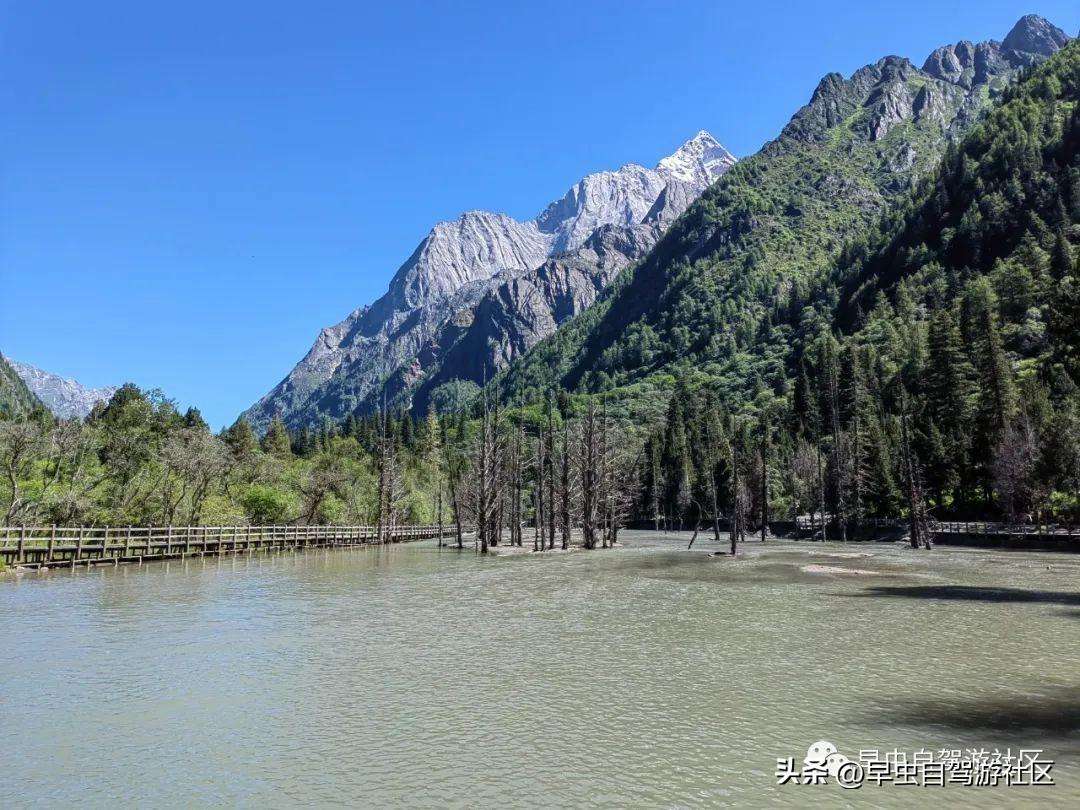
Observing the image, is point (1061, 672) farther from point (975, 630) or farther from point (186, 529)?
point (186, 529)

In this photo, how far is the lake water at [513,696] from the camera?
9875mm

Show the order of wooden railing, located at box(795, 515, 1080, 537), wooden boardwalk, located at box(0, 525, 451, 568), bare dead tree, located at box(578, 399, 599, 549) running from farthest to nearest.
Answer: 1. bare dead tree, located at box(578, 399, 599, 549)
2. wooden railing, located at box(795, 515, 1080, 537)
3. wooden boardwalk, located at box(0, 525, 451, 568)

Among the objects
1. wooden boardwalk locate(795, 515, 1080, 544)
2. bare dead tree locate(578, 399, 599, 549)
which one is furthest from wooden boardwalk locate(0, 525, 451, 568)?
wooden boardwalk locate(795, 515, 1080, 544)

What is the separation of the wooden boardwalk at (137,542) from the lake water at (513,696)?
50.2 ft

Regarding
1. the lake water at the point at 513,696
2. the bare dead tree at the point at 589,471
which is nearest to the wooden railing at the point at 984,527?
the bare dead tree at the point at 589,471

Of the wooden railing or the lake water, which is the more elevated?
the lake water

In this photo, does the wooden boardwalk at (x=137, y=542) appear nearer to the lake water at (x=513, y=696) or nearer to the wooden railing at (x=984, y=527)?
the lake water at (x=513, y=696)

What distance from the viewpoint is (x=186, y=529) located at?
183 ft

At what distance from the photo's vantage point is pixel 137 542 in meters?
52.4

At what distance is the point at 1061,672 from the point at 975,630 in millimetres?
6054

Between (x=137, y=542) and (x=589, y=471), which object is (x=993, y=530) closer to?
(x=589, y=471)

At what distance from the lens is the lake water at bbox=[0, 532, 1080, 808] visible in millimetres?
9875

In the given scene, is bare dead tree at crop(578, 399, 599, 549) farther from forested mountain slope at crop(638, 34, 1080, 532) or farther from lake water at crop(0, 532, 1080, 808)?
lake water at crop(0, 532, 1080, 808)

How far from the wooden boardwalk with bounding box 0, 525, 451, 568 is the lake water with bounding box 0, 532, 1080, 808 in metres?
15.3
